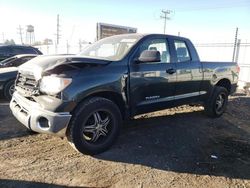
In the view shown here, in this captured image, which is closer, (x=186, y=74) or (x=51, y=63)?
(x=51, y=63)

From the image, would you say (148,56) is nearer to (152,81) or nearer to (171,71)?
(152,81)

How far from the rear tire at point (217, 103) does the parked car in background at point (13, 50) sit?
8.64 meters

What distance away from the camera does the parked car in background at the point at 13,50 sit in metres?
12.7

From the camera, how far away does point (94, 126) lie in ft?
14.3

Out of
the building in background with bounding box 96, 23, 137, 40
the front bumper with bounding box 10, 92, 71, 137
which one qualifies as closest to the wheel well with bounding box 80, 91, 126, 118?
the front bumper with bounding box 10, 92, 71, 137

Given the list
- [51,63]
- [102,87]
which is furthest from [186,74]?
[51,63]

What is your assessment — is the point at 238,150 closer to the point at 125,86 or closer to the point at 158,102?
the point at 158,102

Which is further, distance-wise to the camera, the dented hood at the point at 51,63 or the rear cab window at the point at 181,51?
the rear cab window at the point at 181,51

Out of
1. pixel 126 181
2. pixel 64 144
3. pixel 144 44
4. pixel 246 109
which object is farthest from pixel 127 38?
pixel 246 109

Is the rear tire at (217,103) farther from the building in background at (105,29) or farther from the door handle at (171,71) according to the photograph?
the building in background at (105,29)

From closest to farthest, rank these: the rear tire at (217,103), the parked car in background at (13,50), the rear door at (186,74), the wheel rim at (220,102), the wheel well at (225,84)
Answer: the rear door at (186,74), the rear tire at (217,103), the wheel rim at (220,102), the wheel well at (225,84), the parked car in background at (13,50)

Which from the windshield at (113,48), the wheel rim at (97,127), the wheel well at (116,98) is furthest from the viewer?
the windshield at (113,48)

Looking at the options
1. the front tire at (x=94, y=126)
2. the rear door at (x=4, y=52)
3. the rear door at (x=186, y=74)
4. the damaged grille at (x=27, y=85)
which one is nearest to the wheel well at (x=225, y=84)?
the rear door at (x=186, y=74)

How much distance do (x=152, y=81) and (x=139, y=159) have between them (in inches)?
55.5
